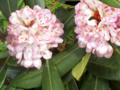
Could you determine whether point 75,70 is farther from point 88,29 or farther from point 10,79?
point 10,79

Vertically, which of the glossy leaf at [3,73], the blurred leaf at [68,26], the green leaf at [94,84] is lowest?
the green leaf at [94,84]

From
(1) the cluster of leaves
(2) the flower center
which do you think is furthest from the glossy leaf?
(2) the flower center

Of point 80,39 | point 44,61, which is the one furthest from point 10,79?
point 80,39

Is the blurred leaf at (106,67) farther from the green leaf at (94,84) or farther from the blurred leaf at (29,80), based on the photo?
the blurred leaf at (29,80)

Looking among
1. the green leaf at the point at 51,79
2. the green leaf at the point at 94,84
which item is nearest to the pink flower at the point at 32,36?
the green leaf at the point at 51,79

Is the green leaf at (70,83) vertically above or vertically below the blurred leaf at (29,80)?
below

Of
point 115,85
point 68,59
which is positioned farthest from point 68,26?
point 115,85

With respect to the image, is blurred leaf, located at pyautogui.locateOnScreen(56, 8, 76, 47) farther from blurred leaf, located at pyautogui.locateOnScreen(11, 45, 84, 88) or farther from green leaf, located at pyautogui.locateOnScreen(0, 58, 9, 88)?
green leaf, located at pyautogui.locateOnScreen(0, 58, 9, 88)
